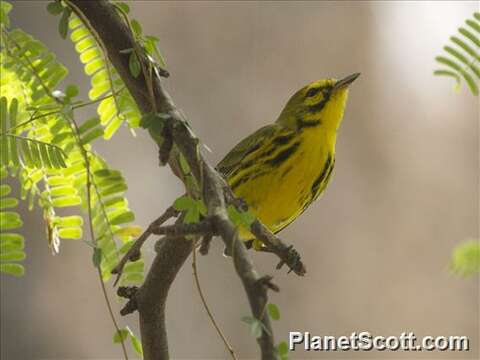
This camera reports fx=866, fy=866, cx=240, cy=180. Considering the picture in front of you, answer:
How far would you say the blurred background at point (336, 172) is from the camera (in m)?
3.54

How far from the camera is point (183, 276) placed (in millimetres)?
3551

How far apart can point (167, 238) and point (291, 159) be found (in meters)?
0.98

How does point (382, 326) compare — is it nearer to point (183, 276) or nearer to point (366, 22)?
point (183, 276)

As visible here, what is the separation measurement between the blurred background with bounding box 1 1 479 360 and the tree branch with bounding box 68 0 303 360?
232cm

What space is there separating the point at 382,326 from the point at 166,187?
44.6 inches

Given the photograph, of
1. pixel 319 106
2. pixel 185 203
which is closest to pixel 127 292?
pixel 185 203

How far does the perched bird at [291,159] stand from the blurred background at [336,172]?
57.2 inches

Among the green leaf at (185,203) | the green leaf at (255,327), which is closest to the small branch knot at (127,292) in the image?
the green leaf at (185,203)

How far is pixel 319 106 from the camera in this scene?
212 cm

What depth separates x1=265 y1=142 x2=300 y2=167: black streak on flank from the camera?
1938 millimetres

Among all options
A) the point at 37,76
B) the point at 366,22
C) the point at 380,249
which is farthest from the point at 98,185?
the point at 366,22

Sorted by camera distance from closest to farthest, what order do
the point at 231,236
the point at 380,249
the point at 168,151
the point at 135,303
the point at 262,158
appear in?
the point at 231,236 → the point at 168,151 → the point at 135,303 → the point at 262,158 → the point at 380,249

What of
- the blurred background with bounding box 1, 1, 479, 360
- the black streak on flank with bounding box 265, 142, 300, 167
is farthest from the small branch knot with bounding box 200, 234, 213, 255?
the blurred background with bounding box 1, 1, 479, 360

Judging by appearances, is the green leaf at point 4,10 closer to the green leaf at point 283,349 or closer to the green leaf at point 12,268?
the green leaf at point 12,268
